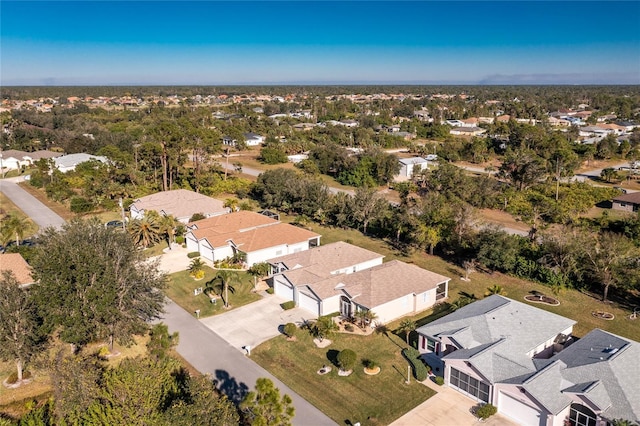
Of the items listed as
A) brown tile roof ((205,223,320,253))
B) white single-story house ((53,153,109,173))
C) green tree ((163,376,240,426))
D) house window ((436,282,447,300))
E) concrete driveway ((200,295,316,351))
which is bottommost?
concrete driveway ((200,295,316,351))

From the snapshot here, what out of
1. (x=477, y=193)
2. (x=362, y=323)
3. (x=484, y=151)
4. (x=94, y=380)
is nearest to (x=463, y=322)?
(x=362, y=323)

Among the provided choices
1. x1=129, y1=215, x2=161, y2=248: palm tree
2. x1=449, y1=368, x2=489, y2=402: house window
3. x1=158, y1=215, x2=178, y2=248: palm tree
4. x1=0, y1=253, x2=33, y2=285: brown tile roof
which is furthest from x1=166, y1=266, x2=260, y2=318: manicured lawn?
x1=449, y1=368, x2=489, y2=402: house window

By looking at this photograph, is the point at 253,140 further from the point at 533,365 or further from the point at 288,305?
the point at 533,365

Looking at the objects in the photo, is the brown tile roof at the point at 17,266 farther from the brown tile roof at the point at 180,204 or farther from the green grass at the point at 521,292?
the green grass at the point at 521,292

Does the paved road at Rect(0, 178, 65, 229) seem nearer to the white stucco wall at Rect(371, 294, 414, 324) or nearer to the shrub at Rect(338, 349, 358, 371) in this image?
the white stucco wall at Rect(371, 294, 414, 324)

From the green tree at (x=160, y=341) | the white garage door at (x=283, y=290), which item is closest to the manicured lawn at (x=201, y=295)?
the white garage door at (x=283, y=290)

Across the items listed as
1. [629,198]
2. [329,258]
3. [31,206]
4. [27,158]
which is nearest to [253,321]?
[329,258]

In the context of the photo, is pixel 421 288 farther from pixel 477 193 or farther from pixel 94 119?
pixel 94 119
